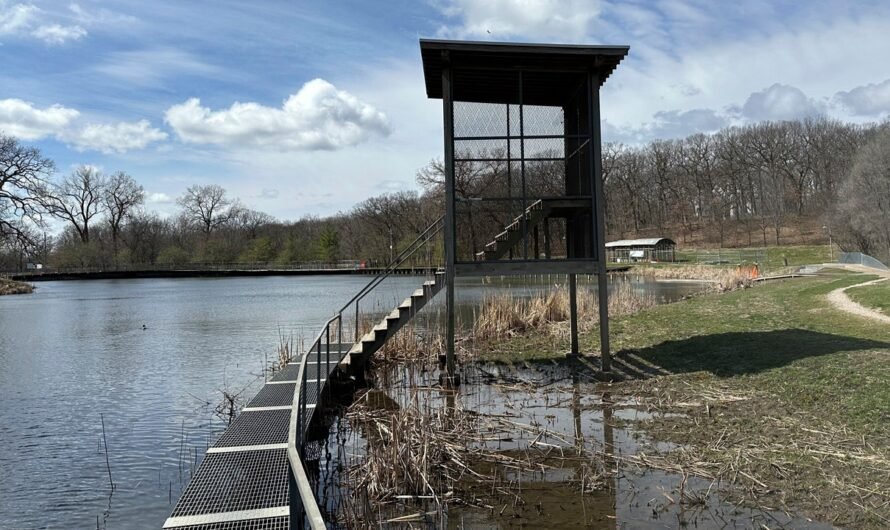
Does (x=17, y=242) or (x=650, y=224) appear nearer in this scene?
(x=17, y=242)

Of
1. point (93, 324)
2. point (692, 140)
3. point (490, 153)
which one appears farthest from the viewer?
point (692, 140)

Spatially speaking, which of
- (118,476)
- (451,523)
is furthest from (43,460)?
(451,523)

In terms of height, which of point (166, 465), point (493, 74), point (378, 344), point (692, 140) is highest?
point (692, 140)

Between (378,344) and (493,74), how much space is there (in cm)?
637

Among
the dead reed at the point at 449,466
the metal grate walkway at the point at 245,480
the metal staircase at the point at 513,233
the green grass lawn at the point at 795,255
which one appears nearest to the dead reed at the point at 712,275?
the green grass lawn at the point at 795,255

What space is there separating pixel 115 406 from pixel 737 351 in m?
12.8

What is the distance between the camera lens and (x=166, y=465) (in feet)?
29.2

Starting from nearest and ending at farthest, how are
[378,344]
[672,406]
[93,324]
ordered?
[672,406] < [378,344] < [93,324]

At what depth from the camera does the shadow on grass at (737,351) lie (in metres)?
11.7

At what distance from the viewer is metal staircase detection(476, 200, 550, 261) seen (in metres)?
13.1

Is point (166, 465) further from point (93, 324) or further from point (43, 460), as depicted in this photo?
point (93, 324)

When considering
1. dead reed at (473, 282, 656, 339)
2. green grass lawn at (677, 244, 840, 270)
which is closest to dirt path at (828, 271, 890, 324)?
dead reed at (473, 282, 656, 339)

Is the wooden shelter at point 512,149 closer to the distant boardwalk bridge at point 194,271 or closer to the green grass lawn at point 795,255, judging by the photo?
the green grass lawn at point 795,255

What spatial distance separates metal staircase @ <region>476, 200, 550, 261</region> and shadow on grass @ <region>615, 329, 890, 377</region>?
3.66 m
